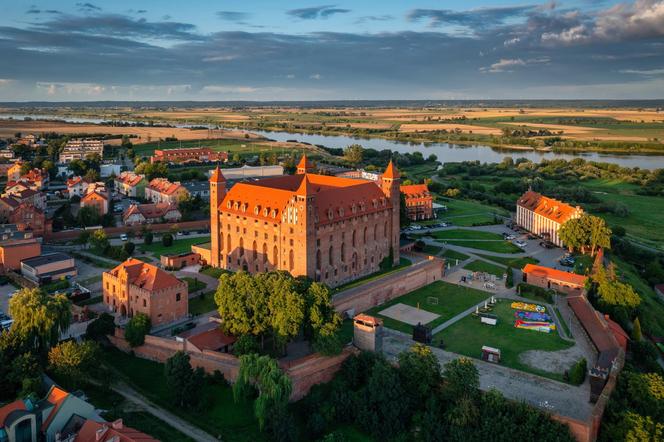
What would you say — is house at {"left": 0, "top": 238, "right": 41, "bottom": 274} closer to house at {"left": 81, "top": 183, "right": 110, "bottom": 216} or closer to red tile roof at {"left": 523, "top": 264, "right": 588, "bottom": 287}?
house at {"left": 81, "top": 183, "right": 110, "bottom": 216}

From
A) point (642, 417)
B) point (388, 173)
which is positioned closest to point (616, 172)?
point (388, 173)

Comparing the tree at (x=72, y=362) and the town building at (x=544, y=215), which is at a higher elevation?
the town building at (x=544, y=215)

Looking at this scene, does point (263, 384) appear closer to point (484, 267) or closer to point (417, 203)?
point (484, 267)

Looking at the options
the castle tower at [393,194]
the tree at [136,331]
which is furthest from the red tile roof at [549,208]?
the tree at [136,331]

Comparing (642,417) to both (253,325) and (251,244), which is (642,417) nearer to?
(253,325)

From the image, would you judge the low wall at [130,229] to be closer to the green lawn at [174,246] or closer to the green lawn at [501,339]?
the green lawn at [174,246]

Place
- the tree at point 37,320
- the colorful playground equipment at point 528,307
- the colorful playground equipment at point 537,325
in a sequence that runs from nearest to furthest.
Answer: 1. the tree at point 37,320
2. the colorful playground equipment at point 537,325
3. the colorful playground equipment at point 528,307

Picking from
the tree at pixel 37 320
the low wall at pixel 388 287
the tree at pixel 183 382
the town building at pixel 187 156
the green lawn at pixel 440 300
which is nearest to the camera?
the tree at pixel 183 382
